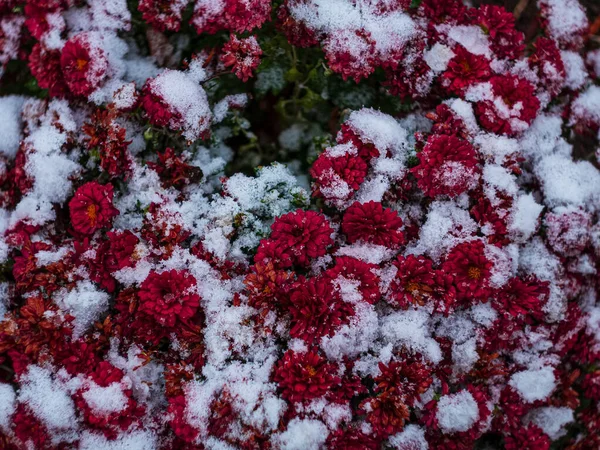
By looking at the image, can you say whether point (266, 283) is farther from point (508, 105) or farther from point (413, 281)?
point (508, 105)

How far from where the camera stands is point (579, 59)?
2.23 meters

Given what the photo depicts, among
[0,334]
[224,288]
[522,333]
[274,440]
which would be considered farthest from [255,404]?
[522,333]

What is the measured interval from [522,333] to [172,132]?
1.54 m

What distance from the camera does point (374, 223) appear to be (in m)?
1.69

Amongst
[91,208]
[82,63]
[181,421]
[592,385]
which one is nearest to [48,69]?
[82,63]

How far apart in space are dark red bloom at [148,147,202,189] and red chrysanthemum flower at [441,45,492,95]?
41.0 inches

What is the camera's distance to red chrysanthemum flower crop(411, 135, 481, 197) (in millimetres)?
1761

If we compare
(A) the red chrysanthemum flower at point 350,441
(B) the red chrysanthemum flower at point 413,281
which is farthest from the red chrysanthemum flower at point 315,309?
(A) the red chrysanthemum flower at point 350,441

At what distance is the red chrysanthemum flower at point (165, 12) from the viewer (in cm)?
193

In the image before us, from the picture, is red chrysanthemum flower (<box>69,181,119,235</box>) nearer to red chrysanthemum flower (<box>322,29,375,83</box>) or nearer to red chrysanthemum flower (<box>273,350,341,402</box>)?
red chrysanthemum flower (<box>273,350,341,402</box>)

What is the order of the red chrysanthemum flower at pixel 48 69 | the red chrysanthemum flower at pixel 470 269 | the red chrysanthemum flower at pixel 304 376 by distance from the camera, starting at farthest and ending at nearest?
1. the red chrysanthemum flower at pixel 48 69
2. the red chrysanthemum flower at pixel 470 269
3. the red chrysanthemum flower at pixel 304 376

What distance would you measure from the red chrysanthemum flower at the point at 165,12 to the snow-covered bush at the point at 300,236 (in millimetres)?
14

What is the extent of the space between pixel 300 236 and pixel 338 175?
27cm

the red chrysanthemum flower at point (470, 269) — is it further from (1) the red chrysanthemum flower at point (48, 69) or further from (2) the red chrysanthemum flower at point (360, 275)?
(1) the red chrysanthemum flower at point (48, 69)
